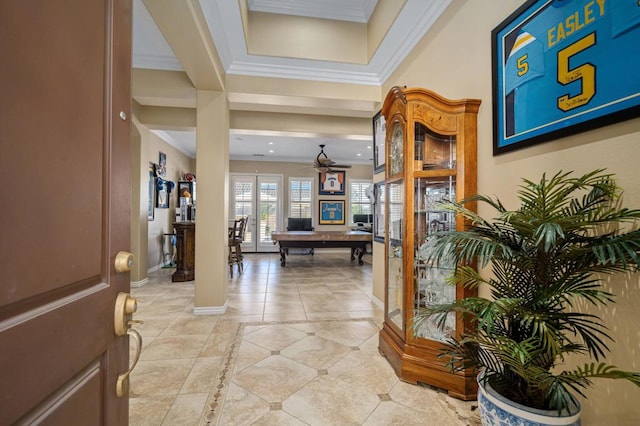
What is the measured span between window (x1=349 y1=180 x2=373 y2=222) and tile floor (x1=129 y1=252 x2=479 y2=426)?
5604mm

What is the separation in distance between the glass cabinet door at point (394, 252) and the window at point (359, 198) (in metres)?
6.88

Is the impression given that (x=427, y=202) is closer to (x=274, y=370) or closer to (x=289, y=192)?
(x=274, y=370)

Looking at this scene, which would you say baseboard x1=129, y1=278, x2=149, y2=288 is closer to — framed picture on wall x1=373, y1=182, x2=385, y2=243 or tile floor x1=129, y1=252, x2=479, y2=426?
tile floor x1=129, y1=252, x2=479, y2=426

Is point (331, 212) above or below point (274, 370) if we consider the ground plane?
above

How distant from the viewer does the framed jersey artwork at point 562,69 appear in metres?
1.09

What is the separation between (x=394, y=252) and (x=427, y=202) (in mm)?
546

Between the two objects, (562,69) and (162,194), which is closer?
(562,69)

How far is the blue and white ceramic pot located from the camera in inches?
40.4

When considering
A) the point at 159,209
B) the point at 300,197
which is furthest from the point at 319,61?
the point at 300,197

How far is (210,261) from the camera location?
3332mm

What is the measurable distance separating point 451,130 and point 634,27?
3.09 ft

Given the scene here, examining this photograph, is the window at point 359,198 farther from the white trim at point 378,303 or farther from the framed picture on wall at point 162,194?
the white trim at point 378,303

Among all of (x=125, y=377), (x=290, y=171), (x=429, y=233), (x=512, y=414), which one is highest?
(x=290, y=171)

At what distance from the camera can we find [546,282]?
1.11 m
